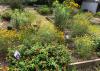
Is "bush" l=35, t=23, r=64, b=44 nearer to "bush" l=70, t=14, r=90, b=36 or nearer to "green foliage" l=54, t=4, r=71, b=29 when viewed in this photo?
"bush" l=70, t=14, r=90, b=36

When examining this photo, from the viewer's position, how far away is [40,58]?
17.0 ft

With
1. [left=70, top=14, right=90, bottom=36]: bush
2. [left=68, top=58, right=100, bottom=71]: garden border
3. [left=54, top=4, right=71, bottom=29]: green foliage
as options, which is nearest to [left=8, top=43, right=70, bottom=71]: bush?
[left=68, top=58, right=100, bottom=71]: garden border

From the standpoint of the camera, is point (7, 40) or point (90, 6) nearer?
point (7, 40)

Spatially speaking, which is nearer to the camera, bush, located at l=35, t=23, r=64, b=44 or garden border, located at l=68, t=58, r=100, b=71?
garden border, located at l=68, t=58, r=100, b=71

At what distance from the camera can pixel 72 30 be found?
24.0ft

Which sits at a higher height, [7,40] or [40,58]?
[7,40]

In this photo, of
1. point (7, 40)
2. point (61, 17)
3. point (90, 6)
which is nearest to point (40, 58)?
point (7, 40)

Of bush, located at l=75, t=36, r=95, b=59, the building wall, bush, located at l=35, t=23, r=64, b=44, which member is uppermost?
bush, located at l=35, t=23, r=64, b=44

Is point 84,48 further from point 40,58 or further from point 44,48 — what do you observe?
point 40,58

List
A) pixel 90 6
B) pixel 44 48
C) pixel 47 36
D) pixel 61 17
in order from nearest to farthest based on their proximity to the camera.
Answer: pixel 44 48
pixel 47 36
pixel 61 17
pixel 90 6

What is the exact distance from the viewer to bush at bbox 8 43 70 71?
5.00 m

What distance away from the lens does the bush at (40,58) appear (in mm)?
4996

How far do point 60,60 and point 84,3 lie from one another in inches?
416

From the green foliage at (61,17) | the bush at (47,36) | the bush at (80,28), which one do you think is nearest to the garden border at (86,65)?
the bush at (47,36)
